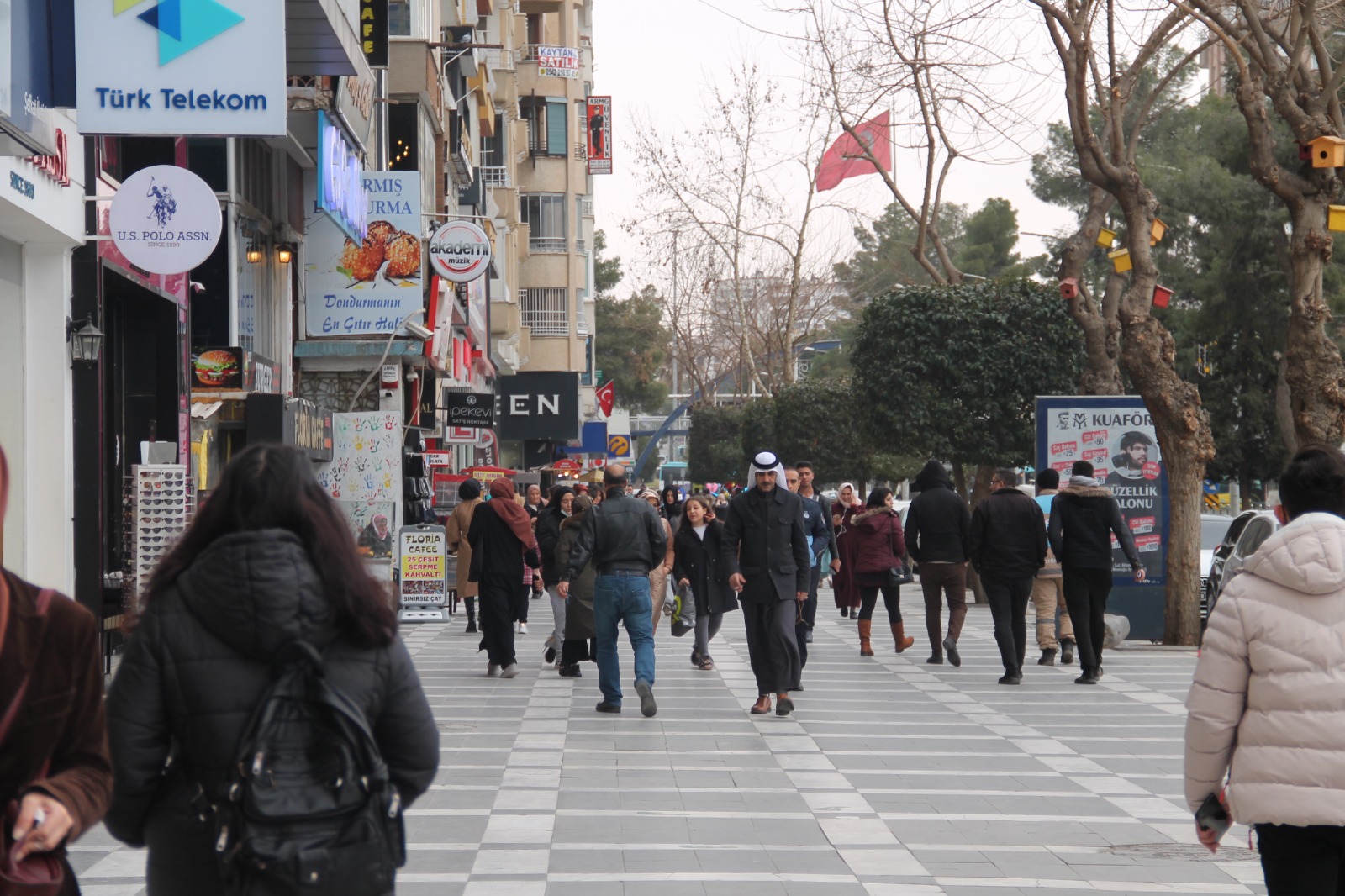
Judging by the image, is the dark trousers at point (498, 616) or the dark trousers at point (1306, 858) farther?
the dark trousers at point (498, 616)

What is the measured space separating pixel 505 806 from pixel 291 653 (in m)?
5.41

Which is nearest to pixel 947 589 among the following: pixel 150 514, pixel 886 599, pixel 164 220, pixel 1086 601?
pixel 886 599

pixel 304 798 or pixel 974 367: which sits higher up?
pixel 974 367

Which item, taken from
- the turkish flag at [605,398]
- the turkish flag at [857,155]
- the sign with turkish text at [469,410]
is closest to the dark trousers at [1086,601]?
the turkish flag at [857,155]

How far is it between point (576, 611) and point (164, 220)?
4.75 meters

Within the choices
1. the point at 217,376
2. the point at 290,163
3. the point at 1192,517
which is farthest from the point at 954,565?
Result: the point at 290,163

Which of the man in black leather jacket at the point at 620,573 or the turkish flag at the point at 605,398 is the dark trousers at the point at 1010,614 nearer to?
the man in black leather jacket at the point at 620,573

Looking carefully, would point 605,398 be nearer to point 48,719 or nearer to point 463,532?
point 463,532

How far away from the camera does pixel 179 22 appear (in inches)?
439

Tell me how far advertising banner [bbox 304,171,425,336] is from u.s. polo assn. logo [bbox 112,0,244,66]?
12.2 meters

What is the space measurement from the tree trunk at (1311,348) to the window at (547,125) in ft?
141

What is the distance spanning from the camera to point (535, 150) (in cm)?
5897

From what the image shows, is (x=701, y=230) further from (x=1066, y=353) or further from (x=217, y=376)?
(x=217, y=376)

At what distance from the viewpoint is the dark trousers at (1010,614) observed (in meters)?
14.8
